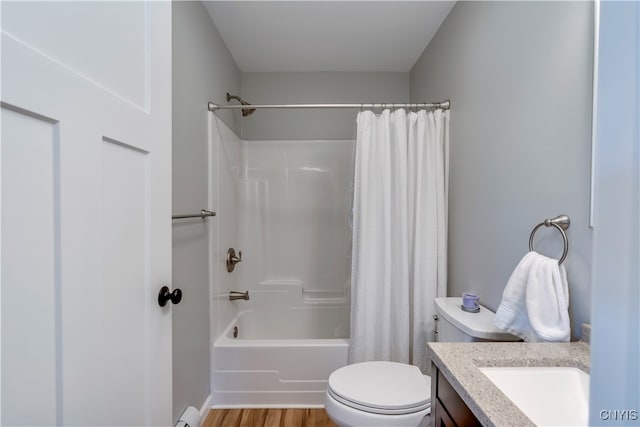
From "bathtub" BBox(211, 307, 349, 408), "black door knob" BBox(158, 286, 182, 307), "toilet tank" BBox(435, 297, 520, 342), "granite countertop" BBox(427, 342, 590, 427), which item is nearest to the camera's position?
"granite countertop" BBox(427, 342, 590, 427)

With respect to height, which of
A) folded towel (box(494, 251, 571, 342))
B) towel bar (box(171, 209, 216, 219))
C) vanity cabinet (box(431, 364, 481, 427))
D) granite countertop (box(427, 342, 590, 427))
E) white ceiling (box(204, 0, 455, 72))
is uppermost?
white ceiling (box(204, 0, 455, 72))

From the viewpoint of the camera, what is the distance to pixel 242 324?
251cm

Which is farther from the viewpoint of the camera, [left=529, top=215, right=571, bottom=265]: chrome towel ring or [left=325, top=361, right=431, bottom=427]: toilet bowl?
[left=325, top=361, right=431, bottom=427]: toilet bowl

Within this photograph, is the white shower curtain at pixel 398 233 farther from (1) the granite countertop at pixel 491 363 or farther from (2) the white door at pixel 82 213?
(2) the white door at pixel 82 213

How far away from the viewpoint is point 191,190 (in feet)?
5.35

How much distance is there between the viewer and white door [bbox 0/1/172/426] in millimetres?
464

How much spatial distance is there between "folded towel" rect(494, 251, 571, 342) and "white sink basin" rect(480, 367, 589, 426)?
0.17 meters

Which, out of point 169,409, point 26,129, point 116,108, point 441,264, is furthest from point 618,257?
point 441,264

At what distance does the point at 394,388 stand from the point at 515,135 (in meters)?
1.14

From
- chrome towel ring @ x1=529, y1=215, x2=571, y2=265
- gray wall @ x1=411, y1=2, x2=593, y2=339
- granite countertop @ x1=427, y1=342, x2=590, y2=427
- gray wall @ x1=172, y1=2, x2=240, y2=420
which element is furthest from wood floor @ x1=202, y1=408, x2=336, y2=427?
chrome towel ring @ x1=529, y1=215, x2=571, y2=265

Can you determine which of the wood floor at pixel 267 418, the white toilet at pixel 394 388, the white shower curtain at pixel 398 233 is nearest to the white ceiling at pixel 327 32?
the white shower curtain at pixel 398 233

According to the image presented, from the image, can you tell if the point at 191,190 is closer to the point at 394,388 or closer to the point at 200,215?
the point at 200,215

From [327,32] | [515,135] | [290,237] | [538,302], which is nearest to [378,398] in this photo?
[538,302]

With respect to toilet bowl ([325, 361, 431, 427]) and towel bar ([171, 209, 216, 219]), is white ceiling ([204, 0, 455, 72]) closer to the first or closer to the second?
towel bar ([171, 209, 216, 219])
